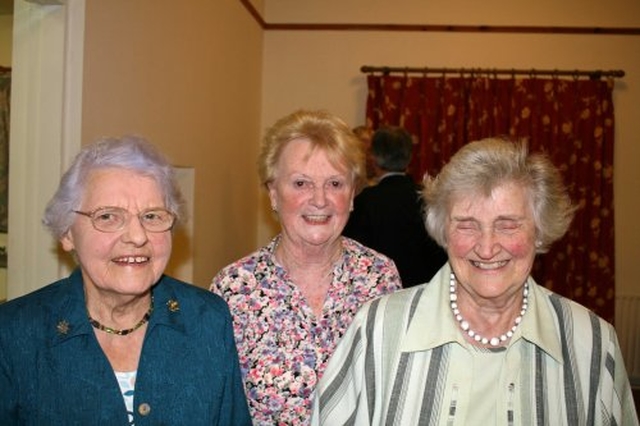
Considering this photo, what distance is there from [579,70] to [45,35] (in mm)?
4573

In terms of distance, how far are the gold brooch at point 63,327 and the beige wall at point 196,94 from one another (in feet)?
2.68

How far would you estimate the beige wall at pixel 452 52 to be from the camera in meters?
5.04

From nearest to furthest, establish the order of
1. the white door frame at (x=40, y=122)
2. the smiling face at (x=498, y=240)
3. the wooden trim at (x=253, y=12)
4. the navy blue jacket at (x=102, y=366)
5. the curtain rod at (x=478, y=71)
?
1. the navy blue jacket at (x=102, y=366)
2. the smiling face at (x=498, y=240)
3. the white door frame at (x=40, y=122)
4. the wooden trim at (x=253, y=12)
5. the curtain rod at (x=478, y=71)

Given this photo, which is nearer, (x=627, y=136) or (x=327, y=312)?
(x=327, y=312)

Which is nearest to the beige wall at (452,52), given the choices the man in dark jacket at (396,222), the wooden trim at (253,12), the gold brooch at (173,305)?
the wooden trim at (253,12)

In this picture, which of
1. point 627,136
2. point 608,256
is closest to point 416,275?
point 608,256

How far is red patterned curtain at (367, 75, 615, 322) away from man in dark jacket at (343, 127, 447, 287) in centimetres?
193

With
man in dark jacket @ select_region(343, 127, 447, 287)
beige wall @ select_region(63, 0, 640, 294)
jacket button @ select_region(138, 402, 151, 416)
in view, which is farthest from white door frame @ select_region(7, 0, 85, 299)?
beige wall @ select_region(63, 0, 640, 294)

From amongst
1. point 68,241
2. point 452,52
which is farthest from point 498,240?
point 452,52

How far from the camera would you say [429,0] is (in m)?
5.09

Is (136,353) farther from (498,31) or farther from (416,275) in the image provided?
(498,31)

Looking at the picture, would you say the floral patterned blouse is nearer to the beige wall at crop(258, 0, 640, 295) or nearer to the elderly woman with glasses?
the elderly woman with glasses

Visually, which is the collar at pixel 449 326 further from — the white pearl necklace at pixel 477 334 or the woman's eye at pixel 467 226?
the woman's eye at pixel 467 226

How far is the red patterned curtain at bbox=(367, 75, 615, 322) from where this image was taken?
5.02 metres
